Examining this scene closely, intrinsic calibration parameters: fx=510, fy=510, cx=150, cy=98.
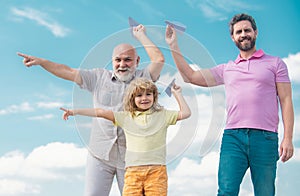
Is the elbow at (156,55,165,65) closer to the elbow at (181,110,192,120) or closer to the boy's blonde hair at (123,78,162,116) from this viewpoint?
the boy's blonde hair at (123,78,162,116)

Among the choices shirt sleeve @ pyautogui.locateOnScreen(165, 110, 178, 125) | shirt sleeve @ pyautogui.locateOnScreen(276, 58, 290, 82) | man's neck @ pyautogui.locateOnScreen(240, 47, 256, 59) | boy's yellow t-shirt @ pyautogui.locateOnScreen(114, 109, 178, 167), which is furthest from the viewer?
man's neck @ pyautogui.locateOnScreen(240, 47, 256, 59)

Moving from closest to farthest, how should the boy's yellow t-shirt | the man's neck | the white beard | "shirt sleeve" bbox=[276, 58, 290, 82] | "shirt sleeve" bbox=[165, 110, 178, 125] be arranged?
the boy's yellow t-shirt, "shirt sleeve" bbox=[165, 110, 178, 125], the white beard, "shirt sleeve" bbox=[276, 58, 290, 82], the man's neck

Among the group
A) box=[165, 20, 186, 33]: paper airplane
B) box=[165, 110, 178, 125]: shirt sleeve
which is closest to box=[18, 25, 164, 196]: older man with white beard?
box=[165, 20, 186, 33]: paper airplane

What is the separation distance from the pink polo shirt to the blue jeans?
9 cm

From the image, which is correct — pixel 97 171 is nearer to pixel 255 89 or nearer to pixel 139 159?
pixel 139 159

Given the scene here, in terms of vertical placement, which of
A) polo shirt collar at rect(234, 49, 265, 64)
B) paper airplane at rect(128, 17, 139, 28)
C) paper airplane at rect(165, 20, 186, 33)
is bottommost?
polo shirt collar at rect(234, 49, 265, 64)

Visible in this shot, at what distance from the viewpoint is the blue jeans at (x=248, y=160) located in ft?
13.4

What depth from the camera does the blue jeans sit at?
4.09 metres

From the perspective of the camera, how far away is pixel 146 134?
4.06 metres

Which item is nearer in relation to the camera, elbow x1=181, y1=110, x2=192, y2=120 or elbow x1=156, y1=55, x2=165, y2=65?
elbow x1=181, y1=110, x2=192, y2=120

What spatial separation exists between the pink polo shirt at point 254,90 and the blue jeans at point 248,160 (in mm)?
85

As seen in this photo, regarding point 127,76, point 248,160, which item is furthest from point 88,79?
point 248,160

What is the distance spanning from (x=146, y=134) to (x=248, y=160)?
0.87 m

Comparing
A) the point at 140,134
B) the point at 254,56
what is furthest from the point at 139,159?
the point at 254,56
